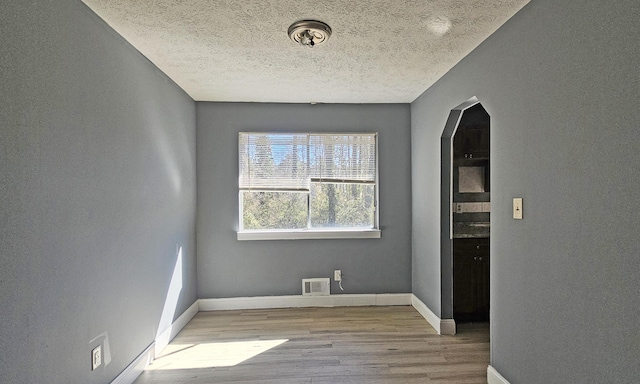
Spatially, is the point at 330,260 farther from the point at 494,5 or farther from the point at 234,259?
the point at 494,5

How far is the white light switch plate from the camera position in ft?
7.18

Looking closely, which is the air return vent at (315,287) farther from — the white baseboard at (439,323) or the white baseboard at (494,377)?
the white baseboard at (494,377)

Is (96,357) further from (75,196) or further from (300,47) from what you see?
(300,47)

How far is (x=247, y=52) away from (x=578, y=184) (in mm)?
2273

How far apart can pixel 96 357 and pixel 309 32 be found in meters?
2.34

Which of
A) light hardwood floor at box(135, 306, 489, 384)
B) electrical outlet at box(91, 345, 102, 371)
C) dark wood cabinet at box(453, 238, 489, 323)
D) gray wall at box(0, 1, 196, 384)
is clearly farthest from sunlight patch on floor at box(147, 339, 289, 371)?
dark wood cabinet at box(453, 238, 489, 323)

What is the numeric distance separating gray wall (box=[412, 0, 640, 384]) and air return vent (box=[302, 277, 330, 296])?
2063 millimetres

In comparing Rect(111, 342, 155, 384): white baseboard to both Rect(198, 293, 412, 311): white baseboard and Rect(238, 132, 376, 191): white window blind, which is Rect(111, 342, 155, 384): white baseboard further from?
Rect(238, 132, 376, 191): white window blind

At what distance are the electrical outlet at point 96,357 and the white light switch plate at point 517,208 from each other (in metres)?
2.60

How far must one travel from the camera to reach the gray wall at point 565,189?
1469 mm

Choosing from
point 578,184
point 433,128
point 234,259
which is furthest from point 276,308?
point 578,184

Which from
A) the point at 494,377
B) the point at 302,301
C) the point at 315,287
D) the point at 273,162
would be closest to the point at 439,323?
the point at 494,377

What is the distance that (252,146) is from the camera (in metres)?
4.25

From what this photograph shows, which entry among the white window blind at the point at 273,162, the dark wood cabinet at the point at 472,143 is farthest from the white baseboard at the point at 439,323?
the white window blind at the point at 273,162
